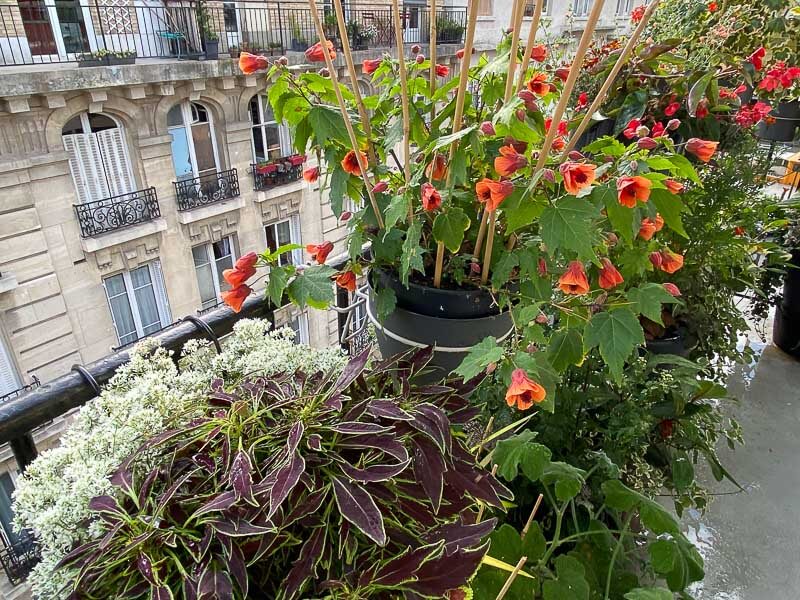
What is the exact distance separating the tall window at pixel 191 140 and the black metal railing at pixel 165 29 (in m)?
0.47

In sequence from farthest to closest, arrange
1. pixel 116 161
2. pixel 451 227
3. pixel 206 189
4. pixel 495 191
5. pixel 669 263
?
pixel 206 189 → pixel 116 161 → pixel 669 263 → pixel 451 227 → pixel 495 191

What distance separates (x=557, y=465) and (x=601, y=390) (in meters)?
0.24

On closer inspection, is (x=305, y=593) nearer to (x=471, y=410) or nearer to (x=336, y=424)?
(x=336, y=424)

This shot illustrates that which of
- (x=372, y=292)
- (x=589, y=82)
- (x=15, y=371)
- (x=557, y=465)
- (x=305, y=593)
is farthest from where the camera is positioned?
(x=15, y=371)

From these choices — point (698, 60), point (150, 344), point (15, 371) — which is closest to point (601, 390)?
point (150, 344)

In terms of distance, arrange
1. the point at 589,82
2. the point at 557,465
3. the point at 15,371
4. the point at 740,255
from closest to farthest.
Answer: the point at 557,465, the point at 740,255, the point at 589,82, the point at 15,371

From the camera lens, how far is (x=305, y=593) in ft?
1.81

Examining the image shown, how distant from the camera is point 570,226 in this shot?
2.06 feet

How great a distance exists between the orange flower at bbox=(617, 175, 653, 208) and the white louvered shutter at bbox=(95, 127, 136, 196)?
463cm

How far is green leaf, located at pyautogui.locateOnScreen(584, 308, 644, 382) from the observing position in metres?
0.67

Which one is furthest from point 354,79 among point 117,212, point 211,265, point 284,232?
point 284,232

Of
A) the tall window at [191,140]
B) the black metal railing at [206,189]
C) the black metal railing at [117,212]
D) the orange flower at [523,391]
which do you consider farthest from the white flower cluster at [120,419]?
the tall window at [191,140]

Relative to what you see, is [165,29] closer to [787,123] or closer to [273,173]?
[273,173]

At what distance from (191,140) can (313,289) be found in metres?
4.64
